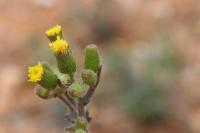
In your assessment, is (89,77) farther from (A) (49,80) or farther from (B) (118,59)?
(B) (118,59)

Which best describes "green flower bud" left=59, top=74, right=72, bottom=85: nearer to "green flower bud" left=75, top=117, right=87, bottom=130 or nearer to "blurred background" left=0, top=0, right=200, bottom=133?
"green flower bud" left=75, top=117, right=87, bottom=130

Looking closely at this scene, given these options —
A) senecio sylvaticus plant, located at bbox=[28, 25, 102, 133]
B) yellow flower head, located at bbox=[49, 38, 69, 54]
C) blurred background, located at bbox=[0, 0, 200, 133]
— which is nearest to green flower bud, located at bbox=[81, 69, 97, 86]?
senecio sylvaticus plant, located at bbox=[28, 25, 102, 133]

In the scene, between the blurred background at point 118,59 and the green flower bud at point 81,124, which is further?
the blurred background at point 118,59

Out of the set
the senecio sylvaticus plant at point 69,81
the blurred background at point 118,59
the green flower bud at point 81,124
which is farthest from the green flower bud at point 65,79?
the blurred background at point 118,59

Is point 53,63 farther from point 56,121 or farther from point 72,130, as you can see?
point 72,130

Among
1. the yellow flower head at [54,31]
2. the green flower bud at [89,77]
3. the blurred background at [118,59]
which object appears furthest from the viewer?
the blurred background at [118,59]

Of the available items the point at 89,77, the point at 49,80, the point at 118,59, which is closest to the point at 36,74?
the point at 49,80

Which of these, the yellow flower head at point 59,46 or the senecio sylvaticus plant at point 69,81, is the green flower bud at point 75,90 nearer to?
the senecio sylvaticus plant at point 69,81
